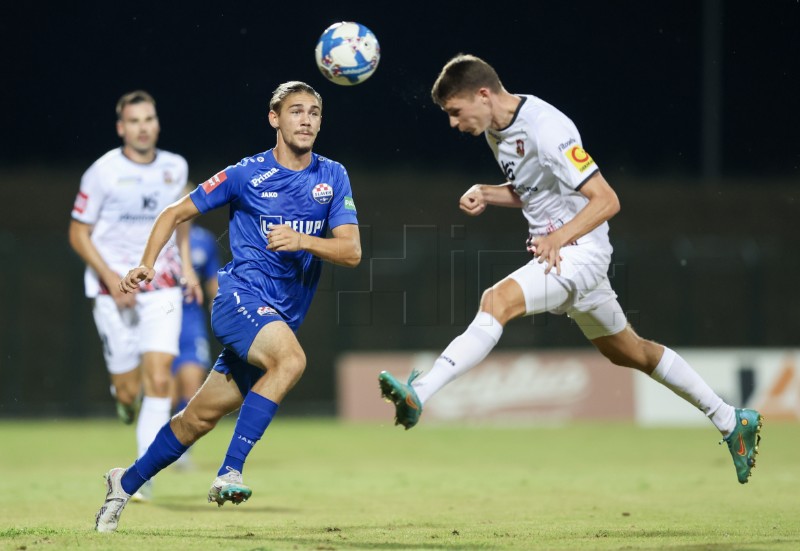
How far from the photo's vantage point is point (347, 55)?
782 cm

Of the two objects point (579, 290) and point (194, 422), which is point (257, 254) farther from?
point (579, 290)

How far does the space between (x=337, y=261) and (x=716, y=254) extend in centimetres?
Result: 1478

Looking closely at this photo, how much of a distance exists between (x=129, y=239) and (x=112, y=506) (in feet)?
9.89

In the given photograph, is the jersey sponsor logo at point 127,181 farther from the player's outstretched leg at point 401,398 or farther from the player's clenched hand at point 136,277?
the player's outstretched leg at point 401,398

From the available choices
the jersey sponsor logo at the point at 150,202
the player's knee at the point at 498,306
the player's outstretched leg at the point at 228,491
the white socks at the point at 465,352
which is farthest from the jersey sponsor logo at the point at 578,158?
the jersey sponsor logo at the point at 150,202

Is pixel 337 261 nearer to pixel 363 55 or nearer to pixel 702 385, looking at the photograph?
pixel 363 55

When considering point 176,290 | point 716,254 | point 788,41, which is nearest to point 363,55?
point 176,290

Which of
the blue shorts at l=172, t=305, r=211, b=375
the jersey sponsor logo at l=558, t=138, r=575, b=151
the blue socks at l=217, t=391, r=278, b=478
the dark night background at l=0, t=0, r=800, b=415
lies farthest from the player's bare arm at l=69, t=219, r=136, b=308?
the dark night background at l=0, t=0, r=800, b=415

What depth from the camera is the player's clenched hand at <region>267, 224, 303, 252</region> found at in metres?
6.56

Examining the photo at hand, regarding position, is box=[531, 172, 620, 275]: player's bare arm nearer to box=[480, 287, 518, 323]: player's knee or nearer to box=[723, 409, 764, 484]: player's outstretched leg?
box=[480, 287, 518, 323]: player's knee

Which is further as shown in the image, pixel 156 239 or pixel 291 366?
pixel 156 239

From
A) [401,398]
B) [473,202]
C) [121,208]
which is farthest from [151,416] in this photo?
[401,398]

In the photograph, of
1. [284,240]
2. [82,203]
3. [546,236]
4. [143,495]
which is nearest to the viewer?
[284,240]

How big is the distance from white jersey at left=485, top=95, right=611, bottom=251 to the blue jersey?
1039 mm
